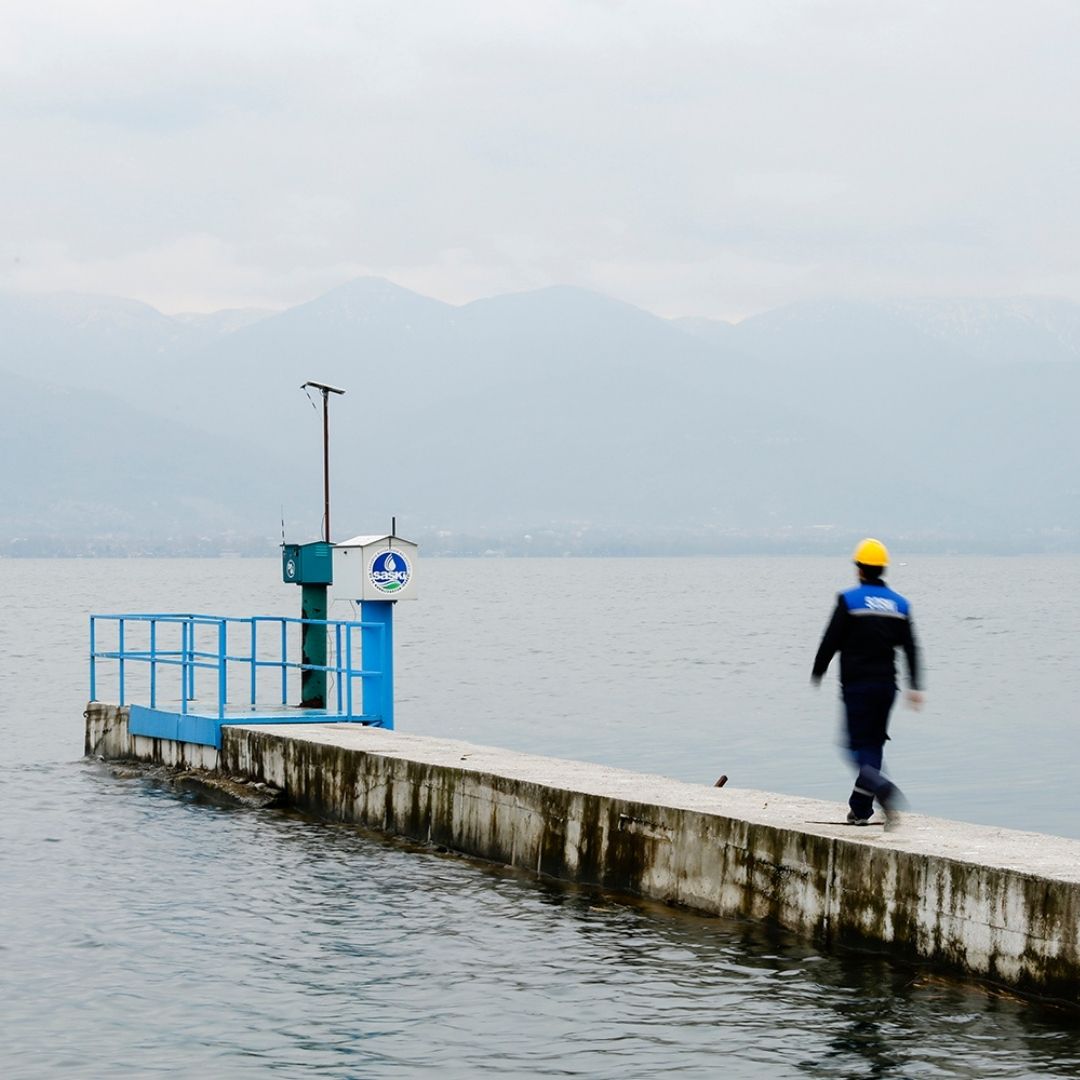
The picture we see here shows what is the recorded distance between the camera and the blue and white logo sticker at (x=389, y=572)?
55.9ft

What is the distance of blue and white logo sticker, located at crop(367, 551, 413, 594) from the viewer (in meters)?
17.0

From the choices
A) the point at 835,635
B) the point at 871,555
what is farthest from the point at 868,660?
the point at 871,555

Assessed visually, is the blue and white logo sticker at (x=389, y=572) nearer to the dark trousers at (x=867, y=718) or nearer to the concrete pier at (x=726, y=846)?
the concrete pier at (x=726, y=846)

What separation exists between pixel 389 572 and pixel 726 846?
695 cm

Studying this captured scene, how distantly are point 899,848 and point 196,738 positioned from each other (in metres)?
9.42

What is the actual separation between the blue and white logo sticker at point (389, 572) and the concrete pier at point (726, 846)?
1498 mm

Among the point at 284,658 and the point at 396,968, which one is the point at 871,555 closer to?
the point at 396,968

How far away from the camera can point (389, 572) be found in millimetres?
17125

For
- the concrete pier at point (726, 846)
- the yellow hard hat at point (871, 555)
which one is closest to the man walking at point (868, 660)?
the yellow hard hat at point (871, 555)

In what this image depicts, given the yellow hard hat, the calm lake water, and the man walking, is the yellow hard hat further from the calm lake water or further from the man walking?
the calm lake water

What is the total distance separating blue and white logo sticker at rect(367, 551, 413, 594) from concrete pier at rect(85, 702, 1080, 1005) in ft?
4.92

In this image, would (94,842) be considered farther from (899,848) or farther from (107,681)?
(107,681)

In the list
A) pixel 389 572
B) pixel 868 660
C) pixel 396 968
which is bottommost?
pixel 396 968

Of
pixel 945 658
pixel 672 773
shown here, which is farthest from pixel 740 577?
pixel 672 773
